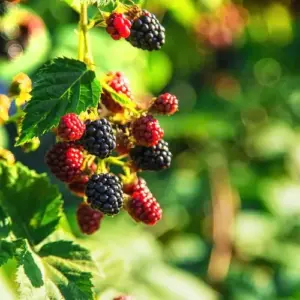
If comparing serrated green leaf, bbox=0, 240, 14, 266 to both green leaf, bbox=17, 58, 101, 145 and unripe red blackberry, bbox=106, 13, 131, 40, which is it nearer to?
green leaf, bbox=17, 58, 101, 145

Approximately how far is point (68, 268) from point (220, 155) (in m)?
2.87

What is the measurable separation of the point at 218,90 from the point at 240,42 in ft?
1.22

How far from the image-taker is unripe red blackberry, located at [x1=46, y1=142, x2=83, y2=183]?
168 cm

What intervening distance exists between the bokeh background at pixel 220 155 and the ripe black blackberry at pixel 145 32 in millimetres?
1632

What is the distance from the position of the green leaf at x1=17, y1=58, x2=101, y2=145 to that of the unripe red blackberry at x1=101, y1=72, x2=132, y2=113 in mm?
83

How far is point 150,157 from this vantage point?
1.76 meters

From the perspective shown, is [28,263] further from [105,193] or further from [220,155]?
[220,155]

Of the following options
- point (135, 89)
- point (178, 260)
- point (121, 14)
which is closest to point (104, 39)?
point (135, 89)

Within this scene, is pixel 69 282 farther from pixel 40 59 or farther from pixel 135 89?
pixel 135 89

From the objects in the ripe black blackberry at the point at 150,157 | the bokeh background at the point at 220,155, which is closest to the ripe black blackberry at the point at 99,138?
the ripe black blackberry at the point at 150,157

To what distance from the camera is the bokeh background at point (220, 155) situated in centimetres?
379

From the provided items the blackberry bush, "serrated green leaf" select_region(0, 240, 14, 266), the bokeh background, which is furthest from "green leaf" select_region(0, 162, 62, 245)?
the bokeh background

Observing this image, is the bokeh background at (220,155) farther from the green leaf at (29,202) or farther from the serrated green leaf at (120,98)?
the serrated green leaf at (120,98)

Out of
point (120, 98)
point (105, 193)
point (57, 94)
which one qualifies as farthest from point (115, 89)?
point (105, 193)
